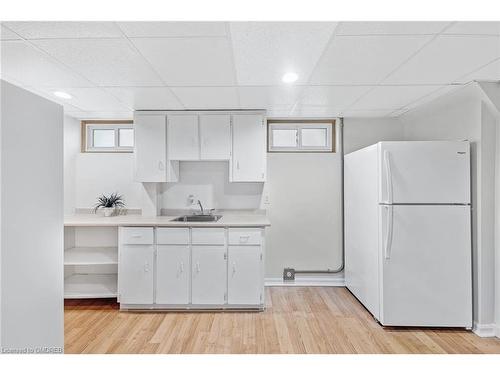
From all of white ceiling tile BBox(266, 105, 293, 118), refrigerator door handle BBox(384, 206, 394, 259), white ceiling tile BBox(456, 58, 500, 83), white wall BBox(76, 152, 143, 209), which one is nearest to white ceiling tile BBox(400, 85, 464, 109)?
white ceiling tile BBox(456, 58, 500, 83)

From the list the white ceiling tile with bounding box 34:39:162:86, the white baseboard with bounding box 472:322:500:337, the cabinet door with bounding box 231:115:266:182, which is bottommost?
the white baseboard with bounding box 472:322:500:337

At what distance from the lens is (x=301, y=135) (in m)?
4.16

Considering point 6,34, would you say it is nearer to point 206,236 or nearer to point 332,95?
point 206,236

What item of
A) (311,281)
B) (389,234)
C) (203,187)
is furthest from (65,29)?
(311,281)

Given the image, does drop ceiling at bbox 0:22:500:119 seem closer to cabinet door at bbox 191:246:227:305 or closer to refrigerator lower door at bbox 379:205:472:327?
refrigerator lower door at bbox 379:205:472:327

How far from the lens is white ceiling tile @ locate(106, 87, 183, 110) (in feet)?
9.36

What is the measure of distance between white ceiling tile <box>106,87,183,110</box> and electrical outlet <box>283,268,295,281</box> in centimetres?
233

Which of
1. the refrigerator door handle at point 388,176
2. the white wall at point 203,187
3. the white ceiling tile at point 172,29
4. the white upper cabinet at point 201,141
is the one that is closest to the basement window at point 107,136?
the white upper cabinet at point 201,141

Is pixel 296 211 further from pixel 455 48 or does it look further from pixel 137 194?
pixel 455 48

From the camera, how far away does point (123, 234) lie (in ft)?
10.9

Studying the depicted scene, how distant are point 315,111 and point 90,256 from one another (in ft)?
9.75

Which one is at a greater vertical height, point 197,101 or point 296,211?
point 197,101

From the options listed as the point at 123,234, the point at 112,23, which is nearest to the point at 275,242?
the point at 123,234

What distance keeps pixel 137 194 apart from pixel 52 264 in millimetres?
2945
